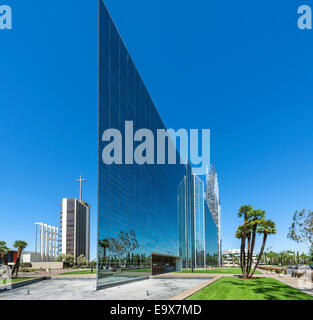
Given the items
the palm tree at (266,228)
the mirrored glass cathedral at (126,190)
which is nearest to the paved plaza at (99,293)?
the mirrored glass cathedral at (126,190)

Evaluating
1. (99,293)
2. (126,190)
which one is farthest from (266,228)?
(99,293)

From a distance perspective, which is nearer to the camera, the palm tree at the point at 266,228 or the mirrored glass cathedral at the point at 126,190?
the mirrored glass cathedral at the point at 126,190

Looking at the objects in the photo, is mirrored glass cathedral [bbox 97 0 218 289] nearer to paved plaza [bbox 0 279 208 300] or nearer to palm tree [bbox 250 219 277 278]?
paved plaza [bbox 0 279 208 300]

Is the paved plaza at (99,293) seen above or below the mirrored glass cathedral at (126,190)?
below

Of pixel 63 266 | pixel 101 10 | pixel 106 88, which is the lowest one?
Result: pixel 63 266

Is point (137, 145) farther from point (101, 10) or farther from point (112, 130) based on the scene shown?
point (101, 10)

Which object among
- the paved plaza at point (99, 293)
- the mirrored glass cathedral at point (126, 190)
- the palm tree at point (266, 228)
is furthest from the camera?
the palm tree at point (266, 228)

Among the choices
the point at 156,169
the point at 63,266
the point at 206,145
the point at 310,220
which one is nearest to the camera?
the point at 310,220

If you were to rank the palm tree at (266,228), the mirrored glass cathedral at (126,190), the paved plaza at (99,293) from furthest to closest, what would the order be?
the palm tree at (266,228) → the mirrored glass cathedral at (126,190) → the paved plaza at (99,293)

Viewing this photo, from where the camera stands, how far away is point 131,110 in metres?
39.8

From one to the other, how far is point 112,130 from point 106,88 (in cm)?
385

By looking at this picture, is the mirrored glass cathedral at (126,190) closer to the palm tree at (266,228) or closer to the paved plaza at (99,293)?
the paved plaza at (99,293)
